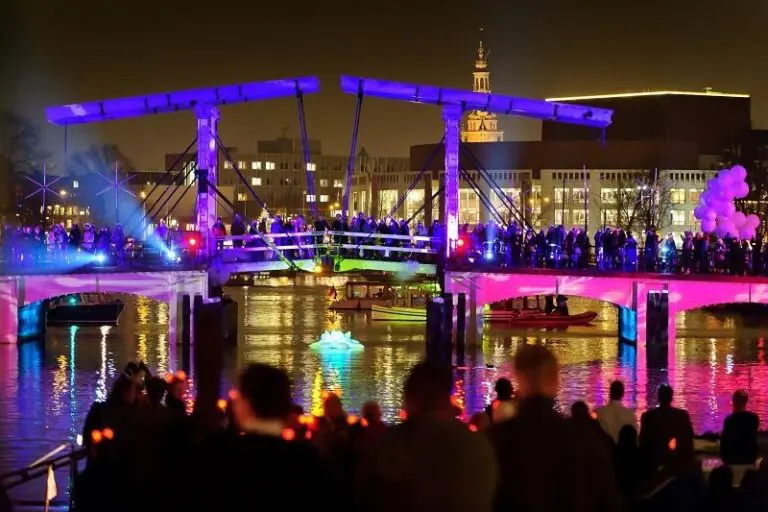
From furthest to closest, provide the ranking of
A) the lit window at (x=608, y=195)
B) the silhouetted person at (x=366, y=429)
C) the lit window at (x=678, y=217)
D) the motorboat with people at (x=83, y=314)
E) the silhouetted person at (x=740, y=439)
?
the lit window at (x=678, y=217)
the lit window at (x=608, y=195)
the motorboat with people at (x=83, y=314)
the silhouetted person at (x=740, y=439)
the silhouetted person at (x=366, y=429)

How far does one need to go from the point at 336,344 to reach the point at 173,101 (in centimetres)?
890

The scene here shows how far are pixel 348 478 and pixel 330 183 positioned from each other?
177m

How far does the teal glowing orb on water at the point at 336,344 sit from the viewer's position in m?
45.6

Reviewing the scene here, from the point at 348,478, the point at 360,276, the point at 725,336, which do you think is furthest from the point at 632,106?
the point at 348,478

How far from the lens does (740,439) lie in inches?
514

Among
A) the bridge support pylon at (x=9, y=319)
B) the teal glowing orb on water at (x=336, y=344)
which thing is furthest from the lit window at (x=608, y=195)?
the bridge support pylon at (x=9, y=319)

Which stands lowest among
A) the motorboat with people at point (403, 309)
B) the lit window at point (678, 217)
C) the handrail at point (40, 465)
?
the motorboat with people at point (403, 309)

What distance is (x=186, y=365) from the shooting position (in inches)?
1601

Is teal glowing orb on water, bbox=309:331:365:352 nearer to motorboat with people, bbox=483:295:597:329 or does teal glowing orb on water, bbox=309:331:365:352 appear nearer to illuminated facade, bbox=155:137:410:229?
motorboat with people, bbox=483:295:597:329

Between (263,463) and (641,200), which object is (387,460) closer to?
(263,463)

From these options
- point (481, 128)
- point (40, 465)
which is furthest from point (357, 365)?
point (481, 128)

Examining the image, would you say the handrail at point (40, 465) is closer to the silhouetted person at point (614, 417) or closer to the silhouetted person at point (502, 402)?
the silhouetted person at point (502, 402)

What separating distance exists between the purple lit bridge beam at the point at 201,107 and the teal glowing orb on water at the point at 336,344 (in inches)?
187

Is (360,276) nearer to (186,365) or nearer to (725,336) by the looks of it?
(725,336)
